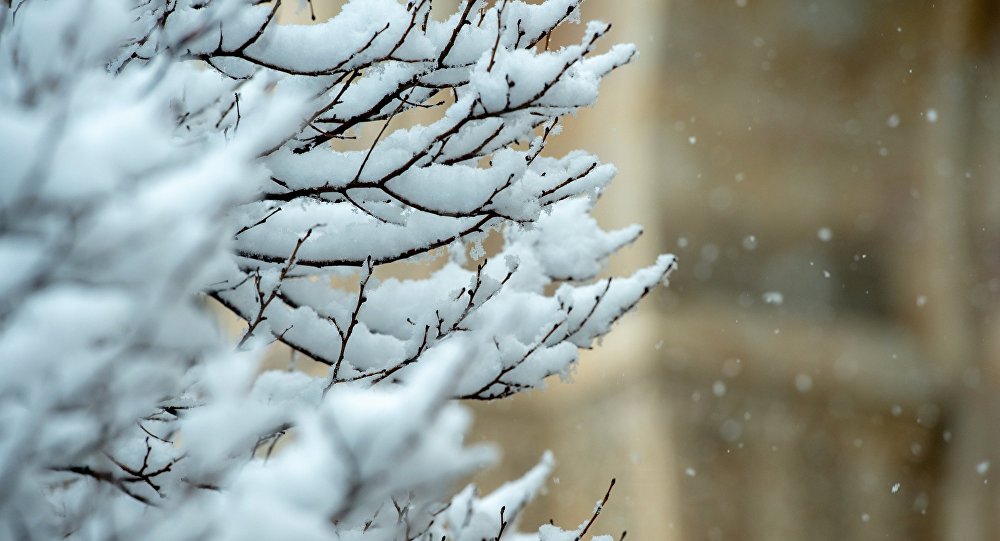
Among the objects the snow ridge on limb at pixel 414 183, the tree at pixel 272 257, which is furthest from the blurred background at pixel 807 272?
the snow ridge on limb at pixel 414 183

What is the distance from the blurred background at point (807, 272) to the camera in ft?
25.0

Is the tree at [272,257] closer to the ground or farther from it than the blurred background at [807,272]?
closer to the ground

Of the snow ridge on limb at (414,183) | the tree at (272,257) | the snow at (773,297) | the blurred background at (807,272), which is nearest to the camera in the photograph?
the tree at (272,257)

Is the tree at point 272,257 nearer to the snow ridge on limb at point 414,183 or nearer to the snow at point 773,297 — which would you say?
the snow ridge on limb at point 414,183

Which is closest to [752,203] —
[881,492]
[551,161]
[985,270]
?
[985,270]

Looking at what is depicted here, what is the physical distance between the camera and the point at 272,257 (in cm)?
201

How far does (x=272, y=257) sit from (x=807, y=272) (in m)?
6.56

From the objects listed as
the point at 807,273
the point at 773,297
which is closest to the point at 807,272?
the point at 807,273

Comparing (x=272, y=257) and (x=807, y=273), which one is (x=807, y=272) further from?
(x=272, y=257)

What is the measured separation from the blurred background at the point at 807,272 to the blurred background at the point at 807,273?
0.02 meters

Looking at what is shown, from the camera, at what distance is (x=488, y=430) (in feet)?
28.2

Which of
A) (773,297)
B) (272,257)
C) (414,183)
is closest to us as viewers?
(414,183)

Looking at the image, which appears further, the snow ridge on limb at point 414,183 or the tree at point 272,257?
the snow ridge on limb at point 414,183

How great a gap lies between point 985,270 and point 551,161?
706 cm
